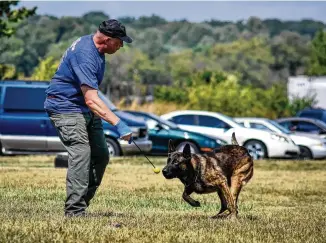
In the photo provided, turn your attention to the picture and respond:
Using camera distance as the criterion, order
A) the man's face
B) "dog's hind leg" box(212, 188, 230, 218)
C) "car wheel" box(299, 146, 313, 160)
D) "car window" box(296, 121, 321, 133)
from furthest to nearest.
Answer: "car window" box(296, 121, 321, 133) → "car wheel" box(299, 146, 313, 160) → "dog's hind leg" box(212, 188, 230, 218) → the man's face

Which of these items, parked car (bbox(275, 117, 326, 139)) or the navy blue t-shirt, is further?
parked car (bbox(275, 117, 326, 139))

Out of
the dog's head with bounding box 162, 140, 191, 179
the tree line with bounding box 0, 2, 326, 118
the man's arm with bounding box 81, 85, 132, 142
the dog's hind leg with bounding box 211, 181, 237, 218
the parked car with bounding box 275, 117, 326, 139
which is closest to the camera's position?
the man's arm with bounding box 81, 85, 132, 142

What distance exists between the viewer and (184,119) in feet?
109

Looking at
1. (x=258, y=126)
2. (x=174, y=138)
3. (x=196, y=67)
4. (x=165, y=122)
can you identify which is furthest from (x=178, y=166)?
(x=196, y=67)

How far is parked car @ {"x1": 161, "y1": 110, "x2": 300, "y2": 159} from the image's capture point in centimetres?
3231

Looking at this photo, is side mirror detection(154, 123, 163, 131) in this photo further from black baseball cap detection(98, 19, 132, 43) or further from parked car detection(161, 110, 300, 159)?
black baseball cap detection(98, 19, 132, 43)

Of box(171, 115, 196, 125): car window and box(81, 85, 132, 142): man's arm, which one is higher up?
box(81, 85, 132, 142): man's arm

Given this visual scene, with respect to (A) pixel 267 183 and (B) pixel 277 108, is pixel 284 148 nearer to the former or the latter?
(A) pixel 267 183

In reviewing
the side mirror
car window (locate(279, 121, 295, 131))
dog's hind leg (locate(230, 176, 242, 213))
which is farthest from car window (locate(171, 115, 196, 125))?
dog's hind leg (locate(230, 176, 242, 213))

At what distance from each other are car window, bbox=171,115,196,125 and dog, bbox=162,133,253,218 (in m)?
19.7

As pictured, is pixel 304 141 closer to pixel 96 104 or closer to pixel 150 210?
pixel 150 210

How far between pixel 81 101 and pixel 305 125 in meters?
25.8

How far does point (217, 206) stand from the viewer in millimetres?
15336

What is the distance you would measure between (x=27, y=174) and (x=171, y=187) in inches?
125
